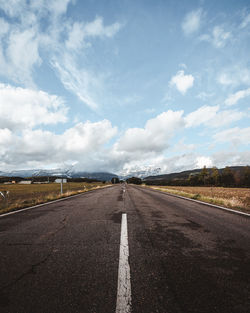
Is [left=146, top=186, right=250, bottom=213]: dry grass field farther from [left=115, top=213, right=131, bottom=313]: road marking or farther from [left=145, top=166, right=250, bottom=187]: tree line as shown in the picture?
[left=145, top=166, right=250, bottom=187]: tree line

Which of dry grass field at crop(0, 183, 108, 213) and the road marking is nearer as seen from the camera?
the road marking

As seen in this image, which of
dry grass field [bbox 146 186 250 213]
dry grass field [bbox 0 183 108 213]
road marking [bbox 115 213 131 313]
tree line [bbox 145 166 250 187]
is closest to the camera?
road marking [bbox 115 213 131 313]

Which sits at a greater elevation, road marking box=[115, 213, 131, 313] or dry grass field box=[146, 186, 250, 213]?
road marking box=[115, 213, 131, 313]

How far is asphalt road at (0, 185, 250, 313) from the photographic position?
1.61 m

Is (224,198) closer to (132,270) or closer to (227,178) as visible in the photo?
(132,270)

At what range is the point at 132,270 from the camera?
2.22m

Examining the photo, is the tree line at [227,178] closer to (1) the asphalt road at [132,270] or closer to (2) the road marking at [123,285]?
(1) the asphalt road at [132,270]

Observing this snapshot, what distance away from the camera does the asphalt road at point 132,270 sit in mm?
1611

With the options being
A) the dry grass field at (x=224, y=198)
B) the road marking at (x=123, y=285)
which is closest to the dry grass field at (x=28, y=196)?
the road marking at (x=123, y=285)

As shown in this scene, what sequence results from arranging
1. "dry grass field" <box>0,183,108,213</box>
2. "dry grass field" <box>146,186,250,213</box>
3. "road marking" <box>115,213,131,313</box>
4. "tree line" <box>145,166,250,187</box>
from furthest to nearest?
"tree line" <box>145,166,250,187</box> → "dry grass field" <box>0,183,108,213</box> → "dry grass field" <box>146,186,250,213</box> → "road marking" <box>115,213,131,313</box>

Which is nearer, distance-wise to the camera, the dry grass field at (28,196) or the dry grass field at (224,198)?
the dry grass field at (224,198)

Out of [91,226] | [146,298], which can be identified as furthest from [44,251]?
[146,298]

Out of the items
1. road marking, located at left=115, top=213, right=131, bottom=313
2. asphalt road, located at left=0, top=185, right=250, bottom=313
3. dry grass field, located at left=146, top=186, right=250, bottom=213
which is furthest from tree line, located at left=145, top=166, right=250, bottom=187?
road marking, located at left=115, top=213, right=131, bottom=313

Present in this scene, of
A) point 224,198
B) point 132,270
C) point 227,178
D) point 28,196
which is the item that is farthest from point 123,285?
point 227,178
